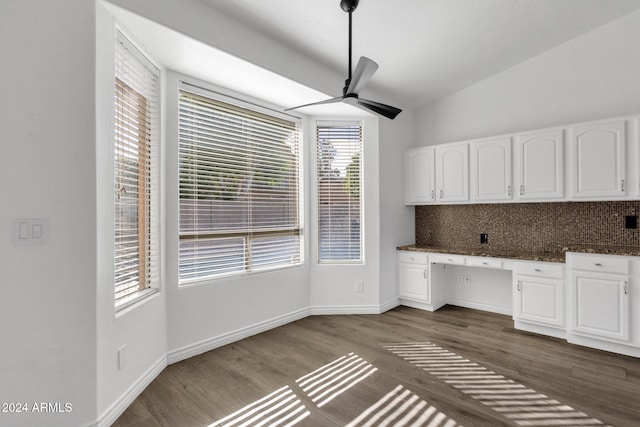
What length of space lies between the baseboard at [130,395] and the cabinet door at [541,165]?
3970 millimetres

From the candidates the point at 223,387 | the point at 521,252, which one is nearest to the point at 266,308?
the point at 223,387

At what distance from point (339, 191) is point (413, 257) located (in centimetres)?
132

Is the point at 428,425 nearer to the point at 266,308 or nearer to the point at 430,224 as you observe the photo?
the point at 266,308

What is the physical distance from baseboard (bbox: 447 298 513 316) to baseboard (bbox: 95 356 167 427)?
3.65 m

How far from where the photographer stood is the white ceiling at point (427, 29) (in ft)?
8.45

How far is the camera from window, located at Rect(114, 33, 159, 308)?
7.34 ft

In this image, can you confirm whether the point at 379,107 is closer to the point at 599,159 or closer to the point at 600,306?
the point at 599,159

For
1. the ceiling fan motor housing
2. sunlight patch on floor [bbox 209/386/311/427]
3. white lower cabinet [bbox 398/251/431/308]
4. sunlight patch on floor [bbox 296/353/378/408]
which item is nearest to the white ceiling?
the ceiling fan motor housing

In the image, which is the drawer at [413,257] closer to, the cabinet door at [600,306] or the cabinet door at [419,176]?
the cabinet door at [419,176]

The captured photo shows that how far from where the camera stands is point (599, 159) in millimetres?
3143

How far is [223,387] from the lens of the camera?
242 centimetres

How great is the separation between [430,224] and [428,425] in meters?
3.05

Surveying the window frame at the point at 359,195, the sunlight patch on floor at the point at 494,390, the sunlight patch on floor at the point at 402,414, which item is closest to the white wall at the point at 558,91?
the window frame at the point at 359,195

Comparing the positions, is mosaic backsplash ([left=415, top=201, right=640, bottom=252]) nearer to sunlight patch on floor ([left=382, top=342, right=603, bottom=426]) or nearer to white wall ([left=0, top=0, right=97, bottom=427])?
sunlight patch on floor ([left=382, top=342, right=603, bottom=426])
